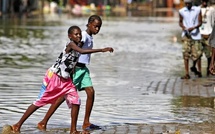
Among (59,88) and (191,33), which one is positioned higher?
(191,33)

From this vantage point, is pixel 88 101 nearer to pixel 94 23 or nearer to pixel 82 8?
pixel 94 23

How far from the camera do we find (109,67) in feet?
60.4

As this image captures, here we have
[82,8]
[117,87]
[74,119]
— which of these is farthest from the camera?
[82,8]

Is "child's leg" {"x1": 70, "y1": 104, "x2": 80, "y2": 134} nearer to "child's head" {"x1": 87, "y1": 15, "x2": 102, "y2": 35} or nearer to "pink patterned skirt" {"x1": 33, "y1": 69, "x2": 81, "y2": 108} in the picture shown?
"pink patterned skirt" {"x1": 33, "y1": 69, "x2": 81, "y2": 108}

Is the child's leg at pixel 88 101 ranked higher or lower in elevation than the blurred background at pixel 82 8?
higher

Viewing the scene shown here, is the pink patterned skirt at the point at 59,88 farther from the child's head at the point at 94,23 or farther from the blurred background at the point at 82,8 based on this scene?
the blurred background at the point at 82,8

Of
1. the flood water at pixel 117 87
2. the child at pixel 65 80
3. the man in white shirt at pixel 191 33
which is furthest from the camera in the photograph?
the man in white shirt at pixel 191 33

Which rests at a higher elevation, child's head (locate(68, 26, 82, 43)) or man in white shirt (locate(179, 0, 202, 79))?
child's head (locate(68, 26, 82, 43))

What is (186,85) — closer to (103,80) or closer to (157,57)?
(103,80)

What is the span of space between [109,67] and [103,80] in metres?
3.06

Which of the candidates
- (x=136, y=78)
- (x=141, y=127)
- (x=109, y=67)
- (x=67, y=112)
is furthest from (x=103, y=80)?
(x=141, y=127)

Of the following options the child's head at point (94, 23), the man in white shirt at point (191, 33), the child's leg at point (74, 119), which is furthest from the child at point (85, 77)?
the man in white shirt at point (191, 33)

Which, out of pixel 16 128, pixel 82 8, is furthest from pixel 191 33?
pixel 82 8

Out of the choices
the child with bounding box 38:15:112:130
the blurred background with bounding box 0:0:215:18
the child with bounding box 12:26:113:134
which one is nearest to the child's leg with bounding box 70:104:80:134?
the child with bounding box 12:26:113:134
